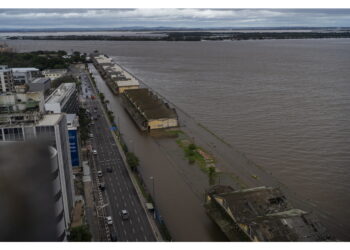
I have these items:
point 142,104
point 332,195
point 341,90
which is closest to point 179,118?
point 142,104

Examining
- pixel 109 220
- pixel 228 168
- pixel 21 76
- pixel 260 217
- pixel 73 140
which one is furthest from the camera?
pixel 21 76

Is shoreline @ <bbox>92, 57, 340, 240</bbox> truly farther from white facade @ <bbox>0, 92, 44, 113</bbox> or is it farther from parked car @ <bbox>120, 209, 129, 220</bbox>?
white facade @ <bbox>0, 92, 44, 113</bbox>

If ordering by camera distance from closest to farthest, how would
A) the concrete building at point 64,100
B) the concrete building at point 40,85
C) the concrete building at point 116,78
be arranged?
the concrete building at point 64,100 → the concrete building at point 40,85 → the concrete building at point 116,78

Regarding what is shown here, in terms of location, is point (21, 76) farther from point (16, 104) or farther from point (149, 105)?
point (16, 104)

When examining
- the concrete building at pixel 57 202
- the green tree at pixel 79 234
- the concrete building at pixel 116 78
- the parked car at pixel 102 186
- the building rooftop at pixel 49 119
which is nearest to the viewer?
the concrete building at pixel 57 202

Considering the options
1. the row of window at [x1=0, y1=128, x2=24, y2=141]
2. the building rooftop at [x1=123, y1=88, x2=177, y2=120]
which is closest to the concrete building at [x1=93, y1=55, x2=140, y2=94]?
the building rooftop at [x1=123, y1=88, x2=177, y2=120]

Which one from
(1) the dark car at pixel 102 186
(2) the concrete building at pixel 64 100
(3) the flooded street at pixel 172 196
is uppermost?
(2) the concrete building at pixel 64 100

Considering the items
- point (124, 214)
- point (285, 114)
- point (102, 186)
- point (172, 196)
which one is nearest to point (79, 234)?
point (124, 214)

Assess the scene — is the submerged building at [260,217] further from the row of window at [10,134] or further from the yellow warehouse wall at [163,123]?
the yellow warehouse wall at [163,123]

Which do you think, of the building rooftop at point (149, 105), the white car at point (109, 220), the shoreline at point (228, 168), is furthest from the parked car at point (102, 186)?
the building rooftop at point (149, 105)
